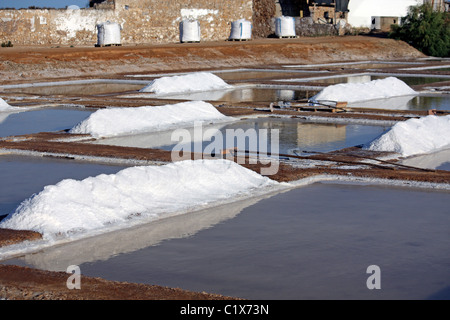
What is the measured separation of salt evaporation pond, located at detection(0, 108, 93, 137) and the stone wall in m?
15.6

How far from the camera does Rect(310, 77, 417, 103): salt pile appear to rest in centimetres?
1451

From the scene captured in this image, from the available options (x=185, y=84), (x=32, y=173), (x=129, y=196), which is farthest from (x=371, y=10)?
(x=129, y=196)

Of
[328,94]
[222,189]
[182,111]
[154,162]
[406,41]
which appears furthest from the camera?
[406,41]

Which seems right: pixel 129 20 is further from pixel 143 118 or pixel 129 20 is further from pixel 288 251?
pixel 288 251

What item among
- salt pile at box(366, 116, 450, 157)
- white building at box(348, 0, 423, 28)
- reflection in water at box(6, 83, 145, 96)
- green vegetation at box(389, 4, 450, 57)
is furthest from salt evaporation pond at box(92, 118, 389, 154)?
white building at box(348, 0, 423, 28)

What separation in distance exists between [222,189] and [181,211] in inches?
28.0

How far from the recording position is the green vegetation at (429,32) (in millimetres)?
33844

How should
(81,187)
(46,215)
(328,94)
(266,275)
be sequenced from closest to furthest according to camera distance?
(266,275) < (46,215) < (81,187) < (328,94)

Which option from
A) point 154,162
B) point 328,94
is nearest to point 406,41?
point 328,94

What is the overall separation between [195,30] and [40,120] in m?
19.3

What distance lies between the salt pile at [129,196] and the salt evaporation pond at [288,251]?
7.6 inches

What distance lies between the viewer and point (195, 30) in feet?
102
